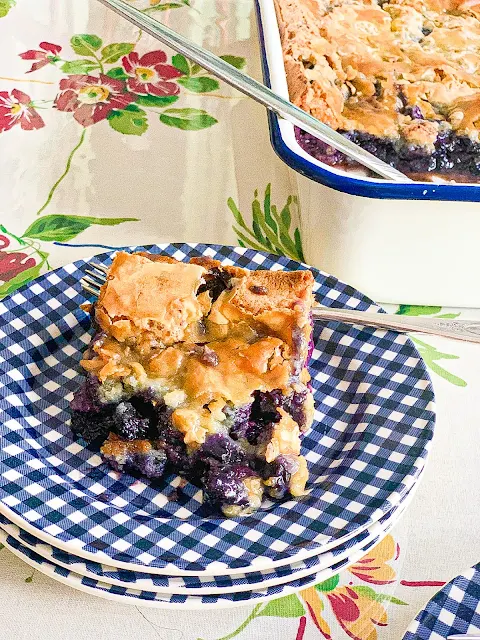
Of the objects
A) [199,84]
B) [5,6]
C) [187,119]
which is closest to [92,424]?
[187,119]

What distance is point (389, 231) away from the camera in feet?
4.32

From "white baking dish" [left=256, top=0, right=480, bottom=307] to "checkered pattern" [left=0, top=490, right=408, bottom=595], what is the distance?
529 mm

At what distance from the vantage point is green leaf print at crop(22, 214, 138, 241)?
1542 millimetres

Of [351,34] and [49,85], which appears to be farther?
[49,85]

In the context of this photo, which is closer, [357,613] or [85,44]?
[357,613]

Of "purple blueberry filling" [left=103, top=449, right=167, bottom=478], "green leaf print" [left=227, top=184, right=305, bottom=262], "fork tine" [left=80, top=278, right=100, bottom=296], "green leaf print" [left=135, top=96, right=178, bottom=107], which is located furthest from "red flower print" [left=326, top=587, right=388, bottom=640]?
"green leaf print" [left=135, top=96, right=178, bottom=107]

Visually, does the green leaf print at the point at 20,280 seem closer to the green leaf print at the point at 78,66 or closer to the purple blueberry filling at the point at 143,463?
the purple blueberry filling at the point at 143,463

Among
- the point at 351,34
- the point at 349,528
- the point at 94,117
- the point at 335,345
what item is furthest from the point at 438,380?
the point at 94,117

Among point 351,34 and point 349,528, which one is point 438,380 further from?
point 351,34

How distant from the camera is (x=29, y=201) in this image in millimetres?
1624

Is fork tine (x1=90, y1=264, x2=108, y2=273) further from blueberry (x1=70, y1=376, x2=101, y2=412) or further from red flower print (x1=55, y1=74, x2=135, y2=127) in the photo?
red flower print (x1=55, y1=74, x2=135, y2=127)

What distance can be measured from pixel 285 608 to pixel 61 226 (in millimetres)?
848

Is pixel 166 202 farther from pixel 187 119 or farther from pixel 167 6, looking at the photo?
pixel 167 6

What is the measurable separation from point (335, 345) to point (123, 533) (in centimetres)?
46
